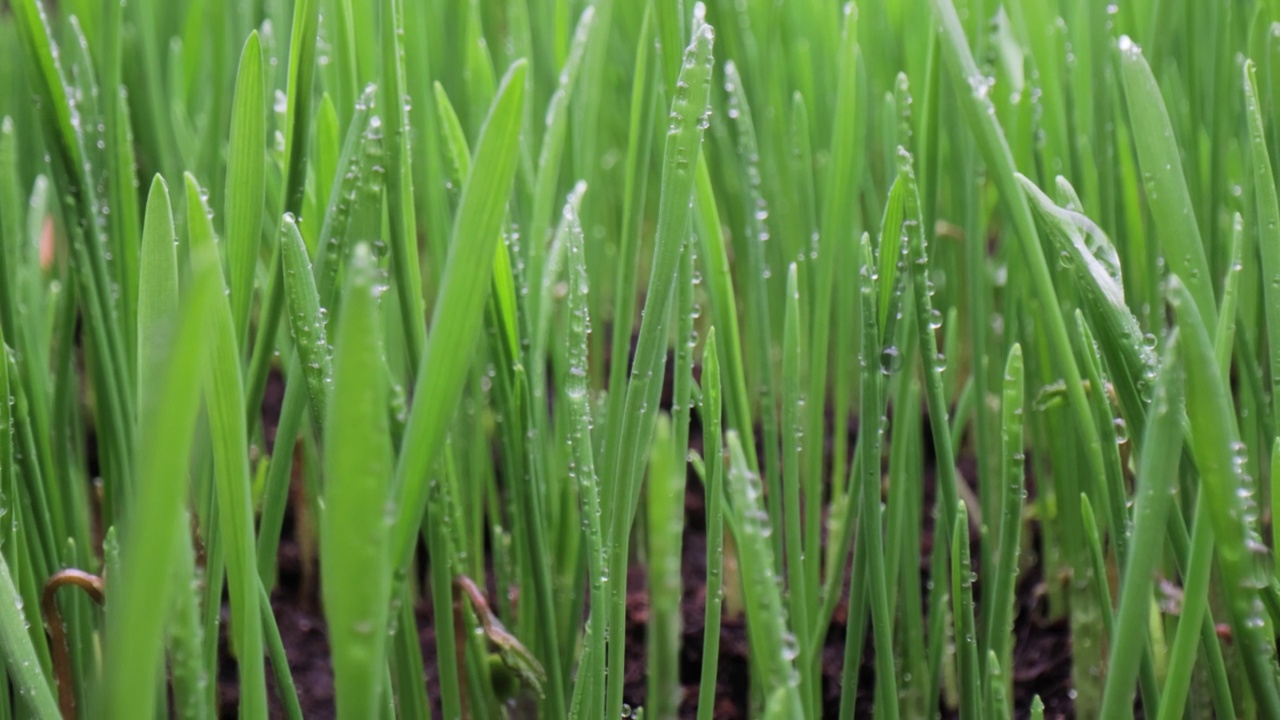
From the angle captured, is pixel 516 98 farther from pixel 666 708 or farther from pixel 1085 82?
pixel 1085 82

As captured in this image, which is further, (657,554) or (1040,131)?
(1040,131)

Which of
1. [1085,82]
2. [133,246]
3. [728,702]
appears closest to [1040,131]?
[1085,82]

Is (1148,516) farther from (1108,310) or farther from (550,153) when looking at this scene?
(550,153)

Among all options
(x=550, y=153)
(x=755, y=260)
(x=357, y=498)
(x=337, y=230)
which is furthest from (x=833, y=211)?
(x=357, y=498)

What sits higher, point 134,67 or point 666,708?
point 134,67

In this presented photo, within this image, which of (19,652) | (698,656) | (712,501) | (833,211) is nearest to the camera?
(19,652)

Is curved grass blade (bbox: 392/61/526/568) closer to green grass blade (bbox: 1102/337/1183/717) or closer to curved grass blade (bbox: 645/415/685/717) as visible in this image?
curved grass blade (bbox: 645/415/685/717)

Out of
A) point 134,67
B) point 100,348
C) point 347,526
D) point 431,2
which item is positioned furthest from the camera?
point 431,2
